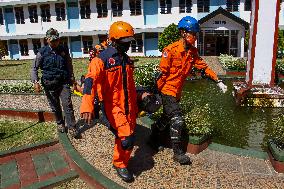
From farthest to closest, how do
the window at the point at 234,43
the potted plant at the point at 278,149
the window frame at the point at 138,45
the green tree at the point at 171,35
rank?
the window frame at the point at 138,45
the window at the point at 234,43
the green tree at the point at 171,35
the potted plant at the point at 278,149

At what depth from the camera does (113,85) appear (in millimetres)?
4797

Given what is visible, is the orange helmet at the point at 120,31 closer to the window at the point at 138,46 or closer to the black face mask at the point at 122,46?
the black face mask at the point at 122,46

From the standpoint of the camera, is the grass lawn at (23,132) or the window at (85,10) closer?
the grass lawn at (23,132)

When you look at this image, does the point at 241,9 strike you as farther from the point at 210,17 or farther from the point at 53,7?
the point at 53,7

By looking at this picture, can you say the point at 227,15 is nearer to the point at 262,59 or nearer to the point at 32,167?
the point at 262,59

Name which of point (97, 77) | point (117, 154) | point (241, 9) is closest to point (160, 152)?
point (117, 154)

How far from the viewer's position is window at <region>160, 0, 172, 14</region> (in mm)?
28000

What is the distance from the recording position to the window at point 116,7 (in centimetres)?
2876

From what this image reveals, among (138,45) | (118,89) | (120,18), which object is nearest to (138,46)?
(138,45)

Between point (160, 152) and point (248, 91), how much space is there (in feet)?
18.3

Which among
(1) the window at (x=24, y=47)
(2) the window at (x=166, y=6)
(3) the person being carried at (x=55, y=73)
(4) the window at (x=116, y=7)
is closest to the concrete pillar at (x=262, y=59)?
(3) the person being carried at (x=55, y=73)

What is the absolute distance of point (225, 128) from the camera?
818 centimetres

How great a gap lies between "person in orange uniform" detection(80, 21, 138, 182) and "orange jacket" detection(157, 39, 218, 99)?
0.68 metres

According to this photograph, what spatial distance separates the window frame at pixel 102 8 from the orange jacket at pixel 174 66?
81.7ft
